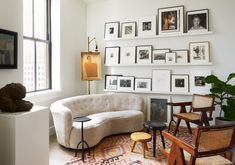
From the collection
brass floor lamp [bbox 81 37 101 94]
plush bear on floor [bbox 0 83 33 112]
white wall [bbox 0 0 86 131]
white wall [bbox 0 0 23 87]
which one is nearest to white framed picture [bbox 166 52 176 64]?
brass floor lamp [bbox 81 37 101 94]

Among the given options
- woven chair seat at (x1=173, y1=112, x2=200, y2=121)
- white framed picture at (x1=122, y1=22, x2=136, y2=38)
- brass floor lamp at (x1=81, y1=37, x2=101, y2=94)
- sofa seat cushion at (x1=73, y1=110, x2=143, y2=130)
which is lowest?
sofa seat cushion at (x1=73, y1=110, x2=143, y2=130)

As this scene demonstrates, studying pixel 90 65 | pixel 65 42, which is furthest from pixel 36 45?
pixel 90 65

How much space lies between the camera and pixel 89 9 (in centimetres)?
534

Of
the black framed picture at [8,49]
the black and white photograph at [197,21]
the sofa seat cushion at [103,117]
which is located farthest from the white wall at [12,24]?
the black and white photograph at [197,21]

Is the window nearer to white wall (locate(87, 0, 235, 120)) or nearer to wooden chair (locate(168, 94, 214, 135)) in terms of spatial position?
white wall (locate(87, 0, 235, 120))

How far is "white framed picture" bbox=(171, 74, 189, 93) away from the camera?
14.6 ft

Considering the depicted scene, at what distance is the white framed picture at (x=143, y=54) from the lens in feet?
15.6

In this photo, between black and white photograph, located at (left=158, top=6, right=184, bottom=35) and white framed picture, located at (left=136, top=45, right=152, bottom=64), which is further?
white framed picture, located at (left=136, top=45, right=152, bottom=64)

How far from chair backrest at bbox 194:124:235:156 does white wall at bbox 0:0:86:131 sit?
2.55m

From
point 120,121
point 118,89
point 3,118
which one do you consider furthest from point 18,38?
point 118,89

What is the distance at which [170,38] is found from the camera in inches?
181

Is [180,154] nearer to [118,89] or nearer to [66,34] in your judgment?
[118,89]

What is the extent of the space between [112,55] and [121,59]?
0.27 metres

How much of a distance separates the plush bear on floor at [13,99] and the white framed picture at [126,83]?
9.19 ft
